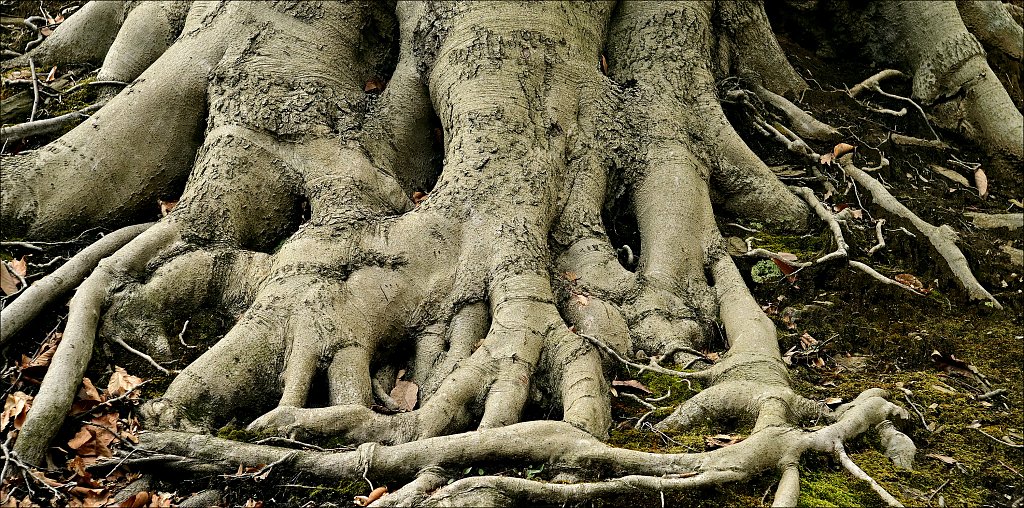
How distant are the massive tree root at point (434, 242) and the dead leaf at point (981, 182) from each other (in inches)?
55.9

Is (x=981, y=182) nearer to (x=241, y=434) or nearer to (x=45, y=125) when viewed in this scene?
(x=241, y=434)

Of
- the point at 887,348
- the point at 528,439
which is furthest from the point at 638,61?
the point at 528,439

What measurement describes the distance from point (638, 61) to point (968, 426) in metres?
3.21

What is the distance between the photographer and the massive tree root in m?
3.65

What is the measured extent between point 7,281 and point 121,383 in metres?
0.99

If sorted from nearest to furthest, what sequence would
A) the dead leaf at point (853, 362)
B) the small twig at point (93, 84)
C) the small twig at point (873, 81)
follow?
the dead leaf at point (853, 362) < the small twig at point (93, 84) < the small twig at point (873, 81)

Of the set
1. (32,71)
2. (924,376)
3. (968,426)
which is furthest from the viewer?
(32,71)

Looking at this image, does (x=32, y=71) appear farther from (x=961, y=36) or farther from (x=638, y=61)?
(x=961, y=36)

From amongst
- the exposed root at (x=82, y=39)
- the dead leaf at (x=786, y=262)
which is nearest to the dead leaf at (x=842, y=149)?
the dead leaf at (x=786, y=262)

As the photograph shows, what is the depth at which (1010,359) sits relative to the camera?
4816mm

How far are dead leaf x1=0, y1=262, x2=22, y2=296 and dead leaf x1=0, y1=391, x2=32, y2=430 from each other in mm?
799

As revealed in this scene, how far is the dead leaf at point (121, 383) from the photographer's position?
13.1ft

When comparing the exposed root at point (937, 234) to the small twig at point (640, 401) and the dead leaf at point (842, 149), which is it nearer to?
the dead leaf at point (842, 149)

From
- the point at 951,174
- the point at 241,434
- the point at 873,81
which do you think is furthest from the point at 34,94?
the point at 951,174
